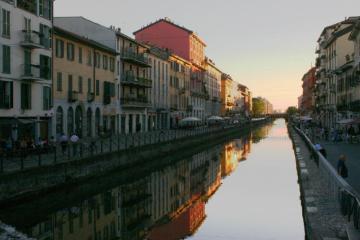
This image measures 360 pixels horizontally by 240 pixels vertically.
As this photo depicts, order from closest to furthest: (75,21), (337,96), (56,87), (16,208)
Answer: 1. (16,208)
2. (56,87)
3. (75,21)
4. (337,96)

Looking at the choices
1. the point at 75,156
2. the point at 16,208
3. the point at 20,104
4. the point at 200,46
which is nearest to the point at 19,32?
the point at 20,104

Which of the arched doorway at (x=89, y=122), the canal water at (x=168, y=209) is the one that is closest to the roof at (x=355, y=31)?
the canal water at (x=168, y=209)

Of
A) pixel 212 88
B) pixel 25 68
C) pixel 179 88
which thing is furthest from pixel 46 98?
pixel 212 88

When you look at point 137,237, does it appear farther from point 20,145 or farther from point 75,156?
point 20,145

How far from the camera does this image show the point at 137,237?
62.4 feet

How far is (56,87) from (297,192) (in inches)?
883

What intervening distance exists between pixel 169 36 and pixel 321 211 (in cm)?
7866

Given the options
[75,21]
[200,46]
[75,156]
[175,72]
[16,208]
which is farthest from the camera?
[200,46]

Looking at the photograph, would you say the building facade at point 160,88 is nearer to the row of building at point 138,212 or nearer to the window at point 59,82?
the window at point 59,82

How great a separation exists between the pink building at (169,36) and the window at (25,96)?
54.4 metres

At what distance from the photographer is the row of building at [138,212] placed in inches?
754

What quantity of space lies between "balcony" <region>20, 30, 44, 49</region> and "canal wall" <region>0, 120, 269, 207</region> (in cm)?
998

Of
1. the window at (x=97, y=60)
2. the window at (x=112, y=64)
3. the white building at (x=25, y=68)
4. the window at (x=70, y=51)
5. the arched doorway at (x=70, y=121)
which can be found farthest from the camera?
the window at (x=112, y=64)

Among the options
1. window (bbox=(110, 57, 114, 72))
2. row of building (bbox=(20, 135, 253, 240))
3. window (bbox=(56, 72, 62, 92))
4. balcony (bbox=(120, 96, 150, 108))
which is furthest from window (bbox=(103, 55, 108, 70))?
row of building (bbox=(20, 135, 253, 240))
